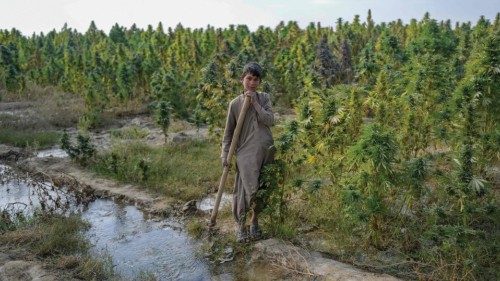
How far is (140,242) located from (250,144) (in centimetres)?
223

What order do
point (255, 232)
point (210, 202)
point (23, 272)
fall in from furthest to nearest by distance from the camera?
point (210, 202), point (255, 232), point (23, 272)

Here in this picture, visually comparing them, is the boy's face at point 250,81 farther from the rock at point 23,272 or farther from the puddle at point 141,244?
the rock at point 23,272

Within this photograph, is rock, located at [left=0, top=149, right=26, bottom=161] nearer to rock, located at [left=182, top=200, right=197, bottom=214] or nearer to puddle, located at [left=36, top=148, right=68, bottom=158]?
puddle, located at [left=36, top=148, right=68, bottom=158]

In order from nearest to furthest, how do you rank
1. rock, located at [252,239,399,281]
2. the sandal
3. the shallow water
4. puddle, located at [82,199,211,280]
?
1. rock, located at [252,239,399,281]
2. the shallow water
3. puddle, located at [82,199,211,280]
4. the sandal

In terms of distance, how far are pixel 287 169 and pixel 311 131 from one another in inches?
29.8

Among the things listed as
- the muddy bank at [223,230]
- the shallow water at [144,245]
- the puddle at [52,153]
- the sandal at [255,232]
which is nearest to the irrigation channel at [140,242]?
the shallow water at [144,245]

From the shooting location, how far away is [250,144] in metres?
5.31

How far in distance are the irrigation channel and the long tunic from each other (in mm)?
844

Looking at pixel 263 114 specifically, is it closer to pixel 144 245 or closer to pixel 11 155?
pixel 144 245

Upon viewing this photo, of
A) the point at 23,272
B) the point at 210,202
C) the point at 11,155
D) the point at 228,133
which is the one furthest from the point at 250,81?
the point at 11,155

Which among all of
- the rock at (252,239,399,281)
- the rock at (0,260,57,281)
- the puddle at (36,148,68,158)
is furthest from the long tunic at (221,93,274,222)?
the puddle at (36,148,68,158)

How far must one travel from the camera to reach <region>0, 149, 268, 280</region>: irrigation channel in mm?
5270

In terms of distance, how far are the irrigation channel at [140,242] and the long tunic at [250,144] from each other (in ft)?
2.77

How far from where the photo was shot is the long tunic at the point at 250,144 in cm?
530
